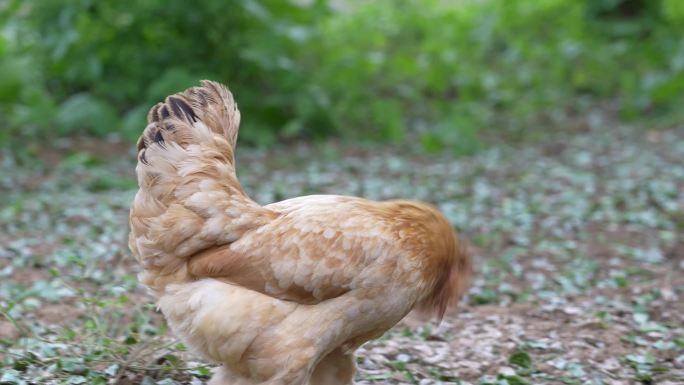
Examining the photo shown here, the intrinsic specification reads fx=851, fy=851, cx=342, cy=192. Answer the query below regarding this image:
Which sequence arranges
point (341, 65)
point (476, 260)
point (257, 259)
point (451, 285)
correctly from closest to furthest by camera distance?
point (257, 259) → point (451, 285) → point (476, 260) → point (341, 65)

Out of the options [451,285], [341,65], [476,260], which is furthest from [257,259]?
[341,65]

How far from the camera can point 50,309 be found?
562cm

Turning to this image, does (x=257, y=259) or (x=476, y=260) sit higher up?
(x=257, y=259)

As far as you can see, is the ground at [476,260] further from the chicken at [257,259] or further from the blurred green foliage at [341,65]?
the chicken at [257,259]

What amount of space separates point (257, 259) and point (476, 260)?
12.6 ft

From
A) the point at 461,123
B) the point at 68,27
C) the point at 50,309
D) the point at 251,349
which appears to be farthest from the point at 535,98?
the point at 251,349

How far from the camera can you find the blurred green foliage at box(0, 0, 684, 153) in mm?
10508

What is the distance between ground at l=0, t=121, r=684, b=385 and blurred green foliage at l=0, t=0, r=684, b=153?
1.85 feet

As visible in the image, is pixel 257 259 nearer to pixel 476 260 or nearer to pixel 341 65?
pixel 476 260

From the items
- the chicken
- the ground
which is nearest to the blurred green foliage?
the ground

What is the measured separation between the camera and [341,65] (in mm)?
11766

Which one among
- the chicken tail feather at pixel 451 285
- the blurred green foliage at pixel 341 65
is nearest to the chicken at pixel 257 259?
the chicken tail feather at pixel 451 285

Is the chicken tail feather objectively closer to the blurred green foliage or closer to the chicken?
the chicken

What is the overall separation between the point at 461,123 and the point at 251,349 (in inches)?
312
